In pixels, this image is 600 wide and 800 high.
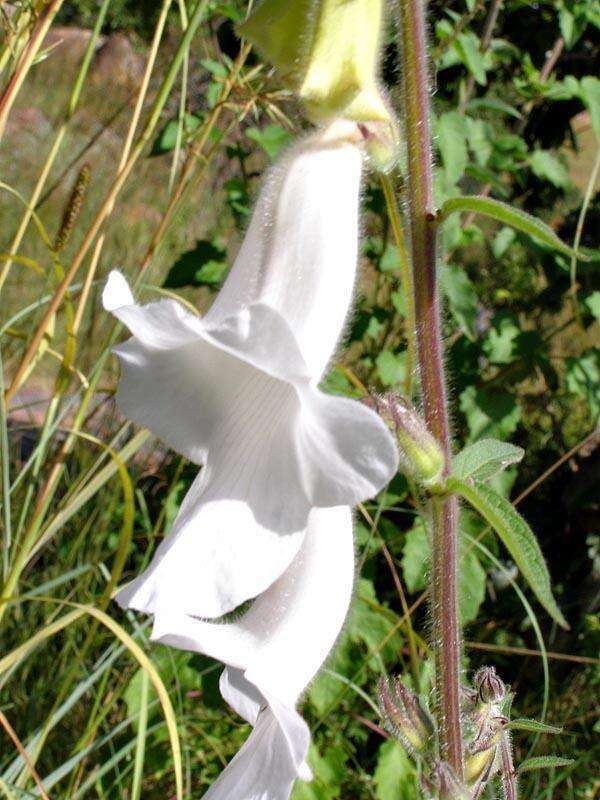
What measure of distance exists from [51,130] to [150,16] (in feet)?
6.76

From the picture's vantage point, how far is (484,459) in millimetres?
604

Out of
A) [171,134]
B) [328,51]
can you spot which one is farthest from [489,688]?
[171,134]

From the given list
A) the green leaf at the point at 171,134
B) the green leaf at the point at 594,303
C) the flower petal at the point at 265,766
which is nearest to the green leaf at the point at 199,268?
the green leaf at the point at 171,134

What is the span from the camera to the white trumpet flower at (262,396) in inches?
15.5

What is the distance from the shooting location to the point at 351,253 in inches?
18.6

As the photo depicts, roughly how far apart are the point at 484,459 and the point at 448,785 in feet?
0.66

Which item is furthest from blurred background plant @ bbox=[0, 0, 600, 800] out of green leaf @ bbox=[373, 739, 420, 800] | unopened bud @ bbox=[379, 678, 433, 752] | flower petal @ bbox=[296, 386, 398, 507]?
flower petal @ bbox=[296, 386, 398, 507]

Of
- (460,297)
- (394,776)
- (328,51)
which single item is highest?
(328,51)

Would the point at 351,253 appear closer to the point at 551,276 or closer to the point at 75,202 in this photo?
the point at 75,202

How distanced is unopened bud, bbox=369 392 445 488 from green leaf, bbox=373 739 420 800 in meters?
0.80

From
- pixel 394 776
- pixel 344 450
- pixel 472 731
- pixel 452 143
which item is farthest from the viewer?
pixel 452 143

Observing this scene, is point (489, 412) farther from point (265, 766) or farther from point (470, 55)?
point (265, 766)

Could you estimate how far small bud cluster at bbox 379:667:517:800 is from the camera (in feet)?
2.00

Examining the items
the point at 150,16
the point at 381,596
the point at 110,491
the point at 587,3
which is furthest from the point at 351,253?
the point at 150,16
